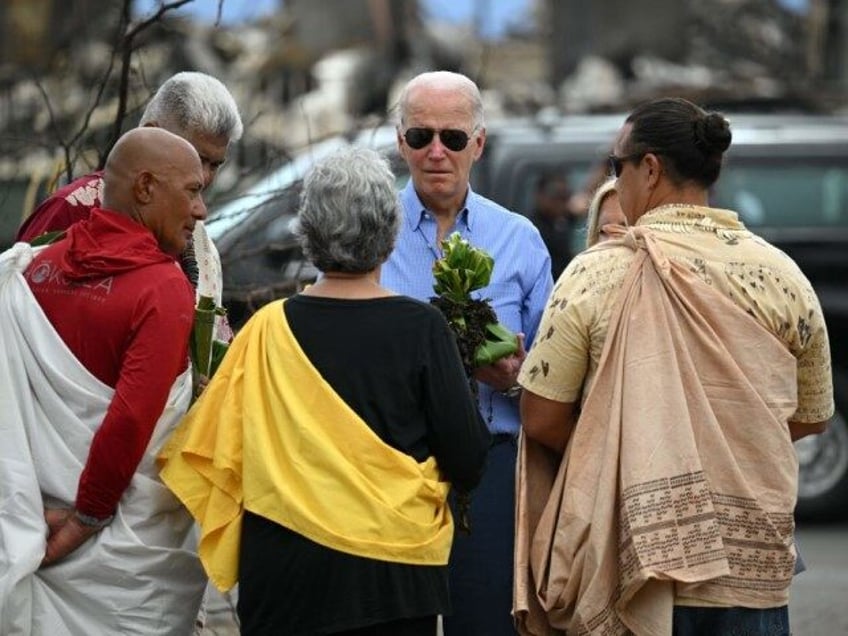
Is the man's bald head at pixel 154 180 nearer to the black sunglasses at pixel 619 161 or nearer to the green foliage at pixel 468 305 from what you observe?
the green foliage at pixel 468 305

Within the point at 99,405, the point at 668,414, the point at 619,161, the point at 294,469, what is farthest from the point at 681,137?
the point at 99,405

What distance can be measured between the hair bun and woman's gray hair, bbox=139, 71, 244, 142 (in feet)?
4.09

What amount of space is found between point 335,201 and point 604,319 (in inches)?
26.7

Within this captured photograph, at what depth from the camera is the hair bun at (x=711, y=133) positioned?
15.7ft

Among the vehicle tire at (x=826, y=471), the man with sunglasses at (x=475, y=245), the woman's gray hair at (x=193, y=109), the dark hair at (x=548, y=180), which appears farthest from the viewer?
the dark hair at (x=548, y=180)

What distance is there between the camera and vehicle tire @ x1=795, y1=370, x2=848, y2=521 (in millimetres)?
11461

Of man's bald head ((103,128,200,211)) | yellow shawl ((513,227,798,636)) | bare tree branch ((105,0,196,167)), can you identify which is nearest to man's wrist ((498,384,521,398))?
yellow shawl ((513,227,798,636))

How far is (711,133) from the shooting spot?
4.78 m

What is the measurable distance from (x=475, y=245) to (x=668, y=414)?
1.14m

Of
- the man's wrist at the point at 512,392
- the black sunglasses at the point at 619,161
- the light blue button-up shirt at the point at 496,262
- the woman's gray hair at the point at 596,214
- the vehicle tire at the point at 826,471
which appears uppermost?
the black sunglasses at the point at 619,161

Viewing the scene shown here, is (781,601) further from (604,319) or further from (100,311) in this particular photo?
(100,311)

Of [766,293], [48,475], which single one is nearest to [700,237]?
[766,293]

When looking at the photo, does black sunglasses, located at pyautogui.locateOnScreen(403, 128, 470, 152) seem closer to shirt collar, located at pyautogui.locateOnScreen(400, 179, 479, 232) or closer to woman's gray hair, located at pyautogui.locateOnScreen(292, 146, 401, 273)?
shirt collar, located at pyautogui.locateOnScreen(400, 179, 479, 232)

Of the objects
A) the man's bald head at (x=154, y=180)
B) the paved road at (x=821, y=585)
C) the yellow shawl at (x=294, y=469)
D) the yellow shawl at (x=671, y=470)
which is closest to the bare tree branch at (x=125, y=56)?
the man's bald head at (x=154, y=180)
